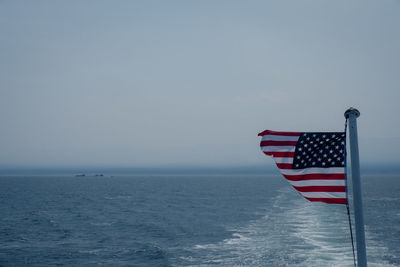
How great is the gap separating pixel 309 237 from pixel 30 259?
26.0 metres

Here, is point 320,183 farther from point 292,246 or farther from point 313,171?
point 292,246

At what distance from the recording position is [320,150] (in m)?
6.88

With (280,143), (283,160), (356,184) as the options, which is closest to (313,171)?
(283,160)

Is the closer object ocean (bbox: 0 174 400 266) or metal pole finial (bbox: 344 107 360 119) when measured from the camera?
metal pole finial (bbox: 344 107 360 119)

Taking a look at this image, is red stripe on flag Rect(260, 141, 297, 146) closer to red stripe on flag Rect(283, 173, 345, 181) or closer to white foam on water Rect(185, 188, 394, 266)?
red stripe on flag Rect(283, 173, 345, 181)

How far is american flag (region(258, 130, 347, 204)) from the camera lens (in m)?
6.72

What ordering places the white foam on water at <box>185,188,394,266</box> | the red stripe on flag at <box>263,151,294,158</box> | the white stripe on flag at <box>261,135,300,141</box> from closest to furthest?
1. the white stripe on flag at <box>261,135,300,141</box>
2. the red stripe on flag at <box>263,151,294,158</box>
3. the white foam on water at <box>185,188,394,266</box>

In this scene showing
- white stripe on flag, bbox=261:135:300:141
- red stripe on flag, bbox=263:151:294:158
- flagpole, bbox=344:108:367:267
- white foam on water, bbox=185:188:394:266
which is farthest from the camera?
white foam on water, bbox=185:188:394:266

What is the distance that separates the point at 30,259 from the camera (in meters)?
29.0

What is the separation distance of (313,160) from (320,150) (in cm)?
26

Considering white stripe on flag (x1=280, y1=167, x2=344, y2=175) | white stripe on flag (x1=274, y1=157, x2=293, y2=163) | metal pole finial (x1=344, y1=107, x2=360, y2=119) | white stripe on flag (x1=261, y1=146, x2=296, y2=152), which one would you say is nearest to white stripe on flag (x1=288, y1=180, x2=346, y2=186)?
white stripe on flag (x1=280, y1=167, x2=344, y2=175)

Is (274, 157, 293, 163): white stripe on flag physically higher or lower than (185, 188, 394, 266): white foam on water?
higher

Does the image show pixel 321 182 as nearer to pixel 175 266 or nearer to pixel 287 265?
pixel 287 265

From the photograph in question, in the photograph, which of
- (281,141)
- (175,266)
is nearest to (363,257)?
(281,141)
